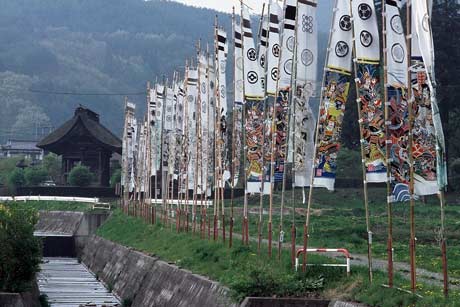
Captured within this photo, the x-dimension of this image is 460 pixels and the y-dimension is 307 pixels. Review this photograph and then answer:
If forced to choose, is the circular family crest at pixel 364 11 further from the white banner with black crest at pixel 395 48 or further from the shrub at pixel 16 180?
the shrub at pixel 16 180

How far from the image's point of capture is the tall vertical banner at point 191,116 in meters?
42.5

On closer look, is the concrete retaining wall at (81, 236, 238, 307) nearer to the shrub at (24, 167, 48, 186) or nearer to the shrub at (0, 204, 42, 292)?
the shrub at (0, 204, 42, 292)

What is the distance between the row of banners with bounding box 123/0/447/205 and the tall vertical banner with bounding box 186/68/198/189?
1.81 metres

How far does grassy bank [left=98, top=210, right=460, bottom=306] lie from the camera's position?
19078 millimetres

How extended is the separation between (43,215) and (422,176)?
55.7 metres

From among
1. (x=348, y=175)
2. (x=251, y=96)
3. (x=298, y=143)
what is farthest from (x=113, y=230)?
(x=298, y=143)

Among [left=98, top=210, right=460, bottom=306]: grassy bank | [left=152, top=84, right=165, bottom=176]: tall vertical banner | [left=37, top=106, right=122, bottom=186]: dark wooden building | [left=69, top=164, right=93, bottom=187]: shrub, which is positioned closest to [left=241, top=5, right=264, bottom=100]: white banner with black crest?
[left=98, top=210, right=460, bottom=306]: grassy bank

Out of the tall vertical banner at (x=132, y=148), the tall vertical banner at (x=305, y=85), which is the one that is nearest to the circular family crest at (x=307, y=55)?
the tall vertical banner at (x=305, y=85)

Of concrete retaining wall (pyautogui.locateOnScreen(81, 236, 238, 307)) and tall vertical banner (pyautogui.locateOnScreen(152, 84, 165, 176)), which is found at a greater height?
tall vertical banner (pyautogui.locateOnScreen(152, 84, 165, 176))

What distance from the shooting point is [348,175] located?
7481 centimetres

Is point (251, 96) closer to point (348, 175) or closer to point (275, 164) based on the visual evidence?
point (275, 164)

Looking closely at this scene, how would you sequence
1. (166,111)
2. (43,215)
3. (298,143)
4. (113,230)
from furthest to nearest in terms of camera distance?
(43,215) → (113,230) → (166,111) → (298,143)

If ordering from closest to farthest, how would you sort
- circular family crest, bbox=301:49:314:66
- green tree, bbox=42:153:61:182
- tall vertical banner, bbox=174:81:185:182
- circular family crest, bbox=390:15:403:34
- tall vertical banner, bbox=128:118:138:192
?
1. circular family crest, bbox=390:15:403:34
2. circular family crest, bbox=301:49:314:66
3. tall vertical banner, bbox=174:81:185:182
4. tall vertical banner, bbox=128:118:138:192
5. green tree, bbox=42:153:61:182

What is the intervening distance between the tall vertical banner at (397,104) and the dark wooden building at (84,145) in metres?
70.1
